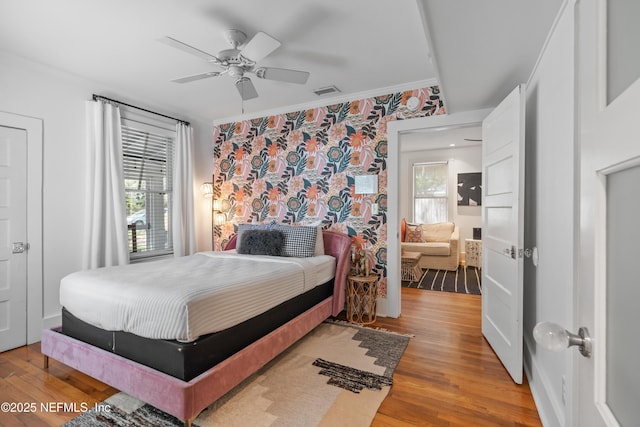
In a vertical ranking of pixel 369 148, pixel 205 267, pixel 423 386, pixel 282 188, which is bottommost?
pixel 423 386

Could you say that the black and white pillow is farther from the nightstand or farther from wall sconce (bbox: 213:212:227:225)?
the nightstand

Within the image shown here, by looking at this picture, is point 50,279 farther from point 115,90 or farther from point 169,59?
point 169,59

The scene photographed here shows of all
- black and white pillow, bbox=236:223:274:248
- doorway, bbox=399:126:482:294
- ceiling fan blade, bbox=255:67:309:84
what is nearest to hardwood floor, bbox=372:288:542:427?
black and white pillow, bbox=236:223:274:248

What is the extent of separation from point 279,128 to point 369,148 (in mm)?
1349

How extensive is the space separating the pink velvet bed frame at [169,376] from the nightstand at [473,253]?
4417 mm

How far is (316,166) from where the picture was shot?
3967 mm

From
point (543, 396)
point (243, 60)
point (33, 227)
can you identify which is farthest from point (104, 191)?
point (543, 396)

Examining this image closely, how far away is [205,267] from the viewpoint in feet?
8.92

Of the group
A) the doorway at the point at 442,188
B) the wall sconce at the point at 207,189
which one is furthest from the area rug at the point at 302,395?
the doorway at the point at 442,188

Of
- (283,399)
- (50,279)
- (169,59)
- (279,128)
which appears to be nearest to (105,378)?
(283,399)

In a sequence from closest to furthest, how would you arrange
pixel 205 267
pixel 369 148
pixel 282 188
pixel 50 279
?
pixel 205 267
pixel 50 279
pixel 369 148
pixel 282 188

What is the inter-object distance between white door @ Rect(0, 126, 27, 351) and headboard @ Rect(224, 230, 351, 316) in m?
2.91

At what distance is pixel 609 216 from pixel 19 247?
13.1 ft

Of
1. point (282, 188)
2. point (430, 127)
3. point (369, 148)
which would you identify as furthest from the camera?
point (282, 188)
